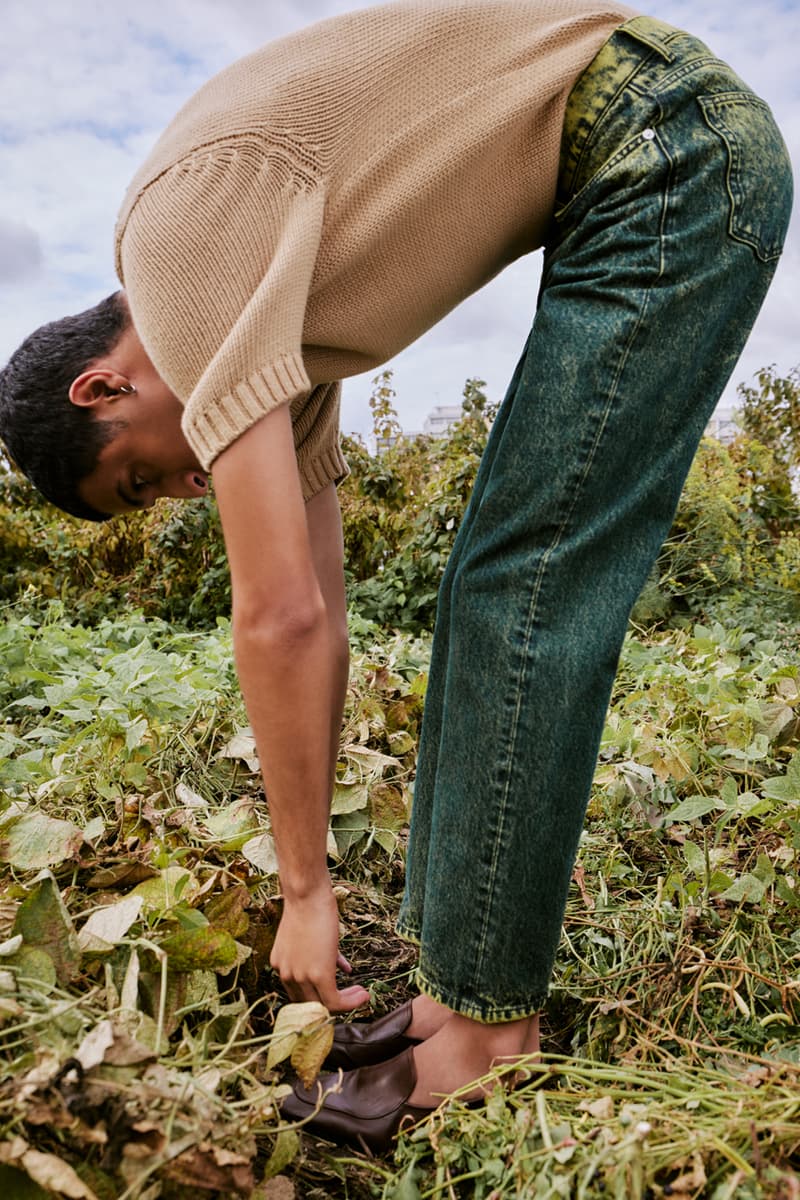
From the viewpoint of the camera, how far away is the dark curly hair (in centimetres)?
142

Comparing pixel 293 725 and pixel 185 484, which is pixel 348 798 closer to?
pixel 185 484

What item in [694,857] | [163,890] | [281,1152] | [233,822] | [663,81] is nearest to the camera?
[281,1152]

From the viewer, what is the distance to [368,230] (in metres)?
1.19

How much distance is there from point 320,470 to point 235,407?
2.10 ft

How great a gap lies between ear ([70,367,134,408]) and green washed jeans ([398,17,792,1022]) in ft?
1.82

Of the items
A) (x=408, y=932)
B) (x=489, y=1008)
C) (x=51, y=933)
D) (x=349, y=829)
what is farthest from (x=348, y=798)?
(x=51, y=933)

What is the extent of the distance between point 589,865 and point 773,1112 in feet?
2.95

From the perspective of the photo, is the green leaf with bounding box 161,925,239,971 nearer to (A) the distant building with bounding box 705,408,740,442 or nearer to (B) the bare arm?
(B) the bare arm

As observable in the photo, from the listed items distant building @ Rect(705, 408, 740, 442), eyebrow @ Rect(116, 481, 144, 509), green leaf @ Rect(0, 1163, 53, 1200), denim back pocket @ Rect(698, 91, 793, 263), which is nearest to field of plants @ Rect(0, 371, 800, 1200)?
green leaf @ Rect(0, 1163, 53, 1200)

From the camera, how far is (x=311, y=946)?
1.21 metres

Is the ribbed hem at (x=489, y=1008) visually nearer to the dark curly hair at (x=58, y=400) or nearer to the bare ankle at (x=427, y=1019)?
the bare ankle at (x=427, y=1019)

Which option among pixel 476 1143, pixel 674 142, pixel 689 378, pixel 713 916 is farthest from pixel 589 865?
pixel 674 142

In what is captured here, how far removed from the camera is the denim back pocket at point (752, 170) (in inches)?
47.7

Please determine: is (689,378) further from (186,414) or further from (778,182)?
(186,414)
